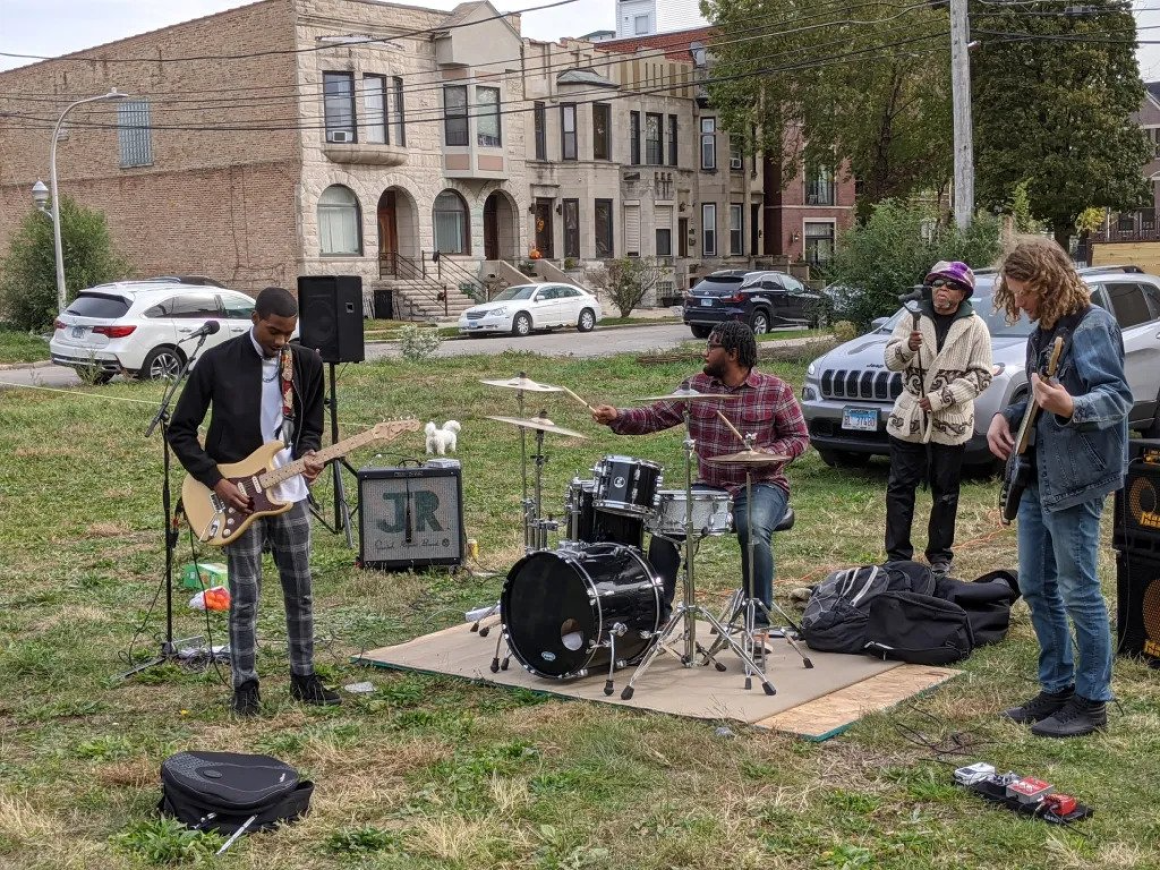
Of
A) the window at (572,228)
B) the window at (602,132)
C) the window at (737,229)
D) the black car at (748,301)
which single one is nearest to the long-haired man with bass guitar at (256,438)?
the black car at (748,301)

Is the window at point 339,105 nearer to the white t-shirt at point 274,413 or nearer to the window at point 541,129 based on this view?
the window at point 541,129

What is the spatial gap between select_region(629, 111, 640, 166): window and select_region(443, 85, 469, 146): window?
28.4 ft

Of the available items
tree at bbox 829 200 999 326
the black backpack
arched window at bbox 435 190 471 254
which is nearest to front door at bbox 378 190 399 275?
arched window at bbox 435 190 471 254

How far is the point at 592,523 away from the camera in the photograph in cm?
697

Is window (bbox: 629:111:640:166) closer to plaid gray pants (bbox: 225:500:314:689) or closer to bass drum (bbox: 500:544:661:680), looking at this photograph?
bass drum (bbox: 500:544:661:680)

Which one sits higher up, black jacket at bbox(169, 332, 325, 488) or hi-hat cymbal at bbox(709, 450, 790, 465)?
black jacket at bbox(169, 332, 325, 488)

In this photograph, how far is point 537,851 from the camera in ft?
15.2

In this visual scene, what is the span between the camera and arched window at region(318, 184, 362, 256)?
40094 mm

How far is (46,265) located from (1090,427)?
1158 inches

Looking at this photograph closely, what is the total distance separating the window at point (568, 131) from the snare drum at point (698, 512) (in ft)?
137

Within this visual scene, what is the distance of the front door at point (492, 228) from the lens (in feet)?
152

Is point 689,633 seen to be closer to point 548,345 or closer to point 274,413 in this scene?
point 274,413

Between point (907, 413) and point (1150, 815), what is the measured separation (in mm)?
4009

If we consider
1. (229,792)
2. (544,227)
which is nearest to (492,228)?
(544,227)
